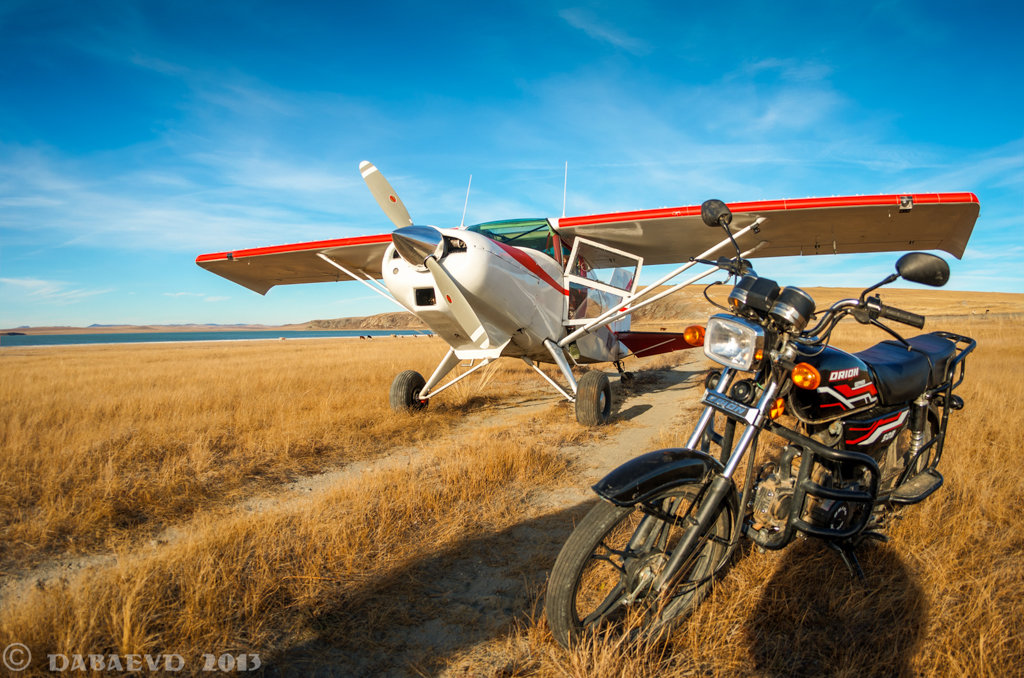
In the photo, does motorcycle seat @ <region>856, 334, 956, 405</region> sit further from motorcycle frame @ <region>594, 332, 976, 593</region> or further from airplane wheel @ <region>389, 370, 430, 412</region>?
airplane wheel @ <region>389, 370, 430, 412</region>

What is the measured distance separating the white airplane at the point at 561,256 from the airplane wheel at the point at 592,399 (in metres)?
0.02

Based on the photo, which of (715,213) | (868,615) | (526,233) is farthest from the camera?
(526,233)

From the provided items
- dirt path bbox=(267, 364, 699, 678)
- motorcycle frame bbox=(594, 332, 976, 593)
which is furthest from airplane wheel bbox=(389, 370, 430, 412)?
motorcycle frame bbox=(594, 332, 976, 593)

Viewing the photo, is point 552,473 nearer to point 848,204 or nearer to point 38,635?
point 38,635

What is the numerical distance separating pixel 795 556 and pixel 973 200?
5.31m

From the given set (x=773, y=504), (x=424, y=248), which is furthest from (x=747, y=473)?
(x=424, y=248)

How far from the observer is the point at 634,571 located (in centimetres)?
193

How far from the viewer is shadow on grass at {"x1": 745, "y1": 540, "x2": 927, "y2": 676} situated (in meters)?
1.74

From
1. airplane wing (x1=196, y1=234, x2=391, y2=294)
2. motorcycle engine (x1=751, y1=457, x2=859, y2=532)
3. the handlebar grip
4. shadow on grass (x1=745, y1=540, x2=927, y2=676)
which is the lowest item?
shadow on grass (x1=745, y1=540, x2=927, y2=676)

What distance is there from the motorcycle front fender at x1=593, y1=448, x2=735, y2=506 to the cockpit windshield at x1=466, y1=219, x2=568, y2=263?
4760 millimetres

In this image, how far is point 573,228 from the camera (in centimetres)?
682

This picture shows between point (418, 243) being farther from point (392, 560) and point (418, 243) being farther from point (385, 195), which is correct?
point (392, 560)

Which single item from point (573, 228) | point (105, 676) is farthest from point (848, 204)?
point (105, 676)

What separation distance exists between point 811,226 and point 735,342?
5666 millimetres
